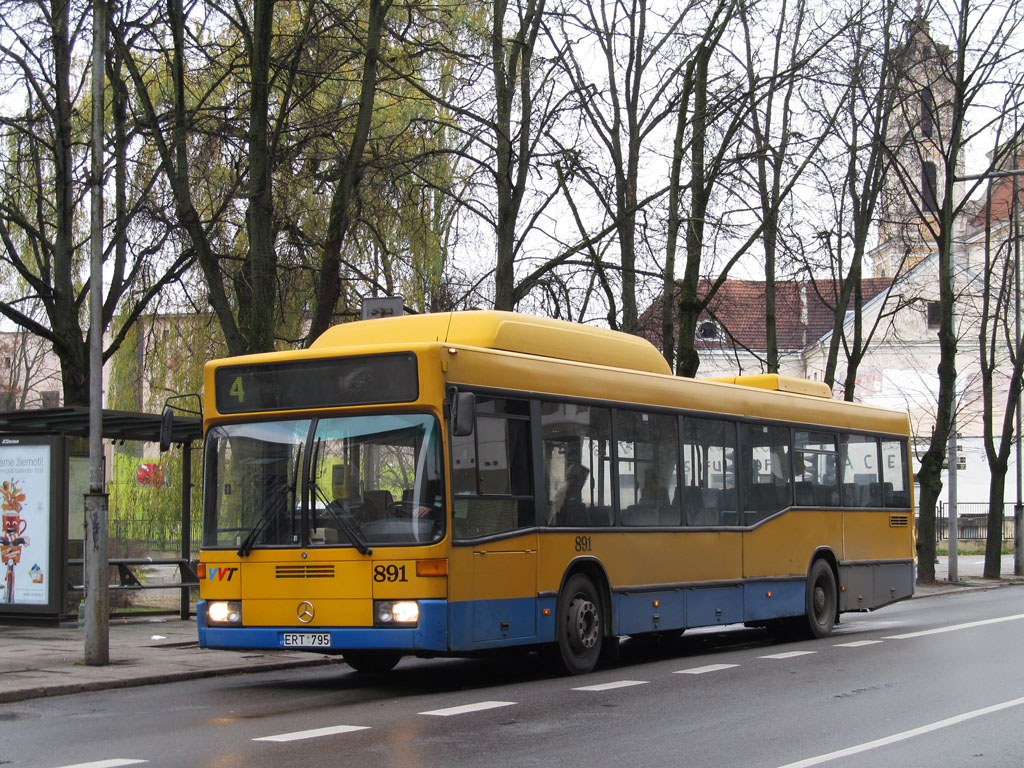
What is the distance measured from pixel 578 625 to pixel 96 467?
5.25 meters

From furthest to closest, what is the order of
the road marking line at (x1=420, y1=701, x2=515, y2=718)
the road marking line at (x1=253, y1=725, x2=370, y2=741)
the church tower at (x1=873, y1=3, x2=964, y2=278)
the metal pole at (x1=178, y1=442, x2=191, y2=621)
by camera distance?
1. the church tower at (x1=873, y1=3, x2=964, y2=278)
2. the metal pole at (x1=178, y1=442, x2=191, y2=621)
3. the road marking line at (x1=420, y1=701, x2=515, y2=718)
4. the road marking line at (x1=253, y1=725, x2=370, y2=741)

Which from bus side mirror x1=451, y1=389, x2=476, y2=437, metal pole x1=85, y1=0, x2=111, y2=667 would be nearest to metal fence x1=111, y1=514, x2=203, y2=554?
metal pole x1=85, y1=0, x2=111, y2=667

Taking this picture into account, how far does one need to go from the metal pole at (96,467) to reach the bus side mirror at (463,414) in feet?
14.0

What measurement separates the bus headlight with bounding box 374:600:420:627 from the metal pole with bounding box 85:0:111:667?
152 inches

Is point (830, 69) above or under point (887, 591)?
above

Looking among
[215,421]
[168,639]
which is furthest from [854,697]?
[168,639]

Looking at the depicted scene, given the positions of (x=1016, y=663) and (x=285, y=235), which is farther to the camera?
(x=285, y=235)

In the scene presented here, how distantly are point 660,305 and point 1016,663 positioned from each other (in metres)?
10.9

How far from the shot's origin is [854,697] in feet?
36.4

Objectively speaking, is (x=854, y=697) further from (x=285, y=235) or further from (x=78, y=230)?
(x=78, y=230)

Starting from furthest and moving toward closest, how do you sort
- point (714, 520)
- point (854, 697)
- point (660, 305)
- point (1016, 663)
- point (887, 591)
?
1. point (660, 305)
2. point (887, 591)
3. point (714, 520)
4. point (1016, 663)
5. point (854, 697)

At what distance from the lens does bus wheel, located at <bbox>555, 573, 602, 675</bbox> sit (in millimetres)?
12891

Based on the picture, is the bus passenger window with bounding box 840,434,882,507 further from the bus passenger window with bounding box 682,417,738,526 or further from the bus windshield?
the bus windshield

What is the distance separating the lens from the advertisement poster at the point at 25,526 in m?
17.9
